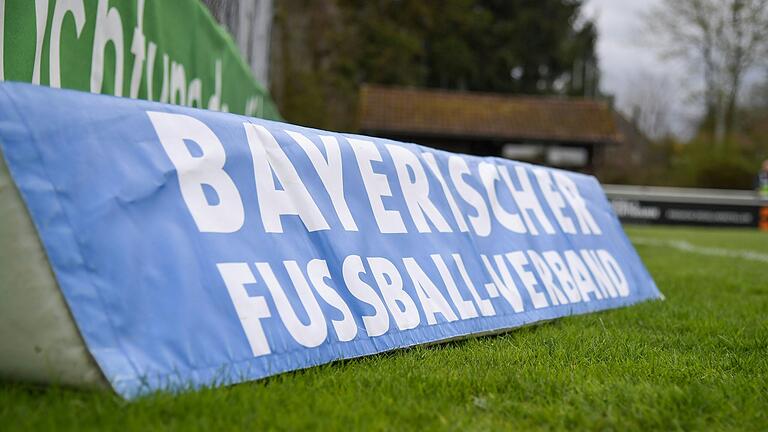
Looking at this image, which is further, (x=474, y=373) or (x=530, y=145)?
(x=530, y=145)

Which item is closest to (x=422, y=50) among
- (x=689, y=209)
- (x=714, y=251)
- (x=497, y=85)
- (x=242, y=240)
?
(x=497, y=85)

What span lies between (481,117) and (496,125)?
753 millimetres

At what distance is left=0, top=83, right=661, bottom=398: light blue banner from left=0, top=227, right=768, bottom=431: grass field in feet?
0.41

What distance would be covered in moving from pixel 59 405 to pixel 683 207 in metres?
23.5

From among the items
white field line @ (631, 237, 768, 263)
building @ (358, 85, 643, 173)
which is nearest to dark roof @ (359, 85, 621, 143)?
building @ (358, 85, 643, 173)

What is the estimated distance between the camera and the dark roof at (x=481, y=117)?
30.5 m

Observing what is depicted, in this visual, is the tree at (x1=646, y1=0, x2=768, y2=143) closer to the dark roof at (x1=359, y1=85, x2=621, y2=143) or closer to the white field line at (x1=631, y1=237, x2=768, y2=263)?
the dark roof at (x1=359, y1=85, x2=621, y2=143)

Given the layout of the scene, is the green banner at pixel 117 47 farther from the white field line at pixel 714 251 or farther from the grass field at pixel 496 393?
the white field line at pixel 714 251

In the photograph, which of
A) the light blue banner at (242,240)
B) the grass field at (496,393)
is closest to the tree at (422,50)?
the light blue banner at (242,240)

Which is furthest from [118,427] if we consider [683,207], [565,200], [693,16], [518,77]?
[518,77]

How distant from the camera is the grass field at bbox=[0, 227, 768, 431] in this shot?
228 centimetres

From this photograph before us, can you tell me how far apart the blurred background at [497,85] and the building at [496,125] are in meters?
0.05

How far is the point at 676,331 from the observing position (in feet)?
14.4

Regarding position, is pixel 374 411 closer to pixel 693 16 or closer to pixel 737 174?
pixel 737 174
